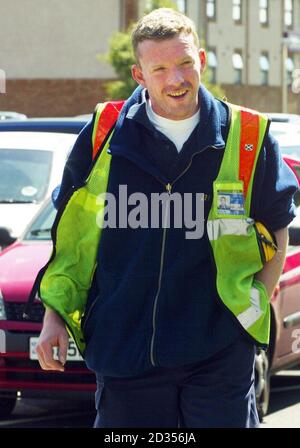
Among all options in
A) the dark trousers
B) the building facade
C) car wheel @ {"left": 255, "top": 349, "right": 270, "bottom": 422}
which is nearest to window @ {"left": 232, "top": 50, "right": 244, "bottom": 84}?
the building facade

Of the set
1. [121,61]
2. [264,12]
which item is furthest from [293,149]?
[264,12]

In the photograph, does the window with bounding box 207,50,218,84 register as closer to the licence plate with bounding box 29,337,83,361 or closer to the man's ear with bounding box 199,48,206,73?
the licence plate with bounding box 29,337,83,361

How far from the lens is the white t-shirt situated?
4016 millimetres

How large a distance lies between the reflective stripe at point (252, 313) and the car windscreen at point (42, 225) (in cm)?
498

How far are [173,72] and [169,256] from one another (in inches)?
21.6

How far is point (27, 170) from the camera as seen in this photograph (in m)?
11.5

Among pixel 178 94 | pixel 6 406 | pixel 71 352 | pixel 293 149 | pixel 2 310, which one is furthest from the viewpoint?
pixel 293 149

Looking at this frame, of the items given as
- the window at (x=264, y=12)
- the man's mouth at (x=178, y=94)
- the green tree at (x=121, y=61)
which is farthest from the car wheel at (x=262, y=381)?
the window at (x=264, y=12)

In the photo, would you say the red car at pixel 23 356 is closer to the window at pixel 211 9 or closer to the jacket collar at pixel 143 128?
the jacket collar at pixel 143 128

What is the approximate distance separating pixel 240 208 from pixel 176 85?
411mm

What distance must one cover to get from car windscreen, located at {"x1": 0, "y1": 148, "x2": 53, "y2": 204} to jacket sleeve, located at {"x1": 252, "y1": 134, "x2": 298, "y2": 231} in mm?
7290

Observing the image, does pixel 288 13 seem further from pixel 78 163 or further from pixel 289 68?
pixel 78 163

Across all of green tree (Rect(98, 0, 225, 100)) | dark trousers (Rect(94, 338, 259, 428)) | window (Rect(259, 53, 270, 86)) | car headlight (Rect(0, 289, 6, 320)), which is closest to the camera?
dark trousers (Rect(94, 338, 259, 428))

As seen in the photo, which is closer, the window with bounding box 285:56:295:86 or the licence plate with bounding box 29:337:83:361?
the licence plate with bounding box 29:337:83:361
